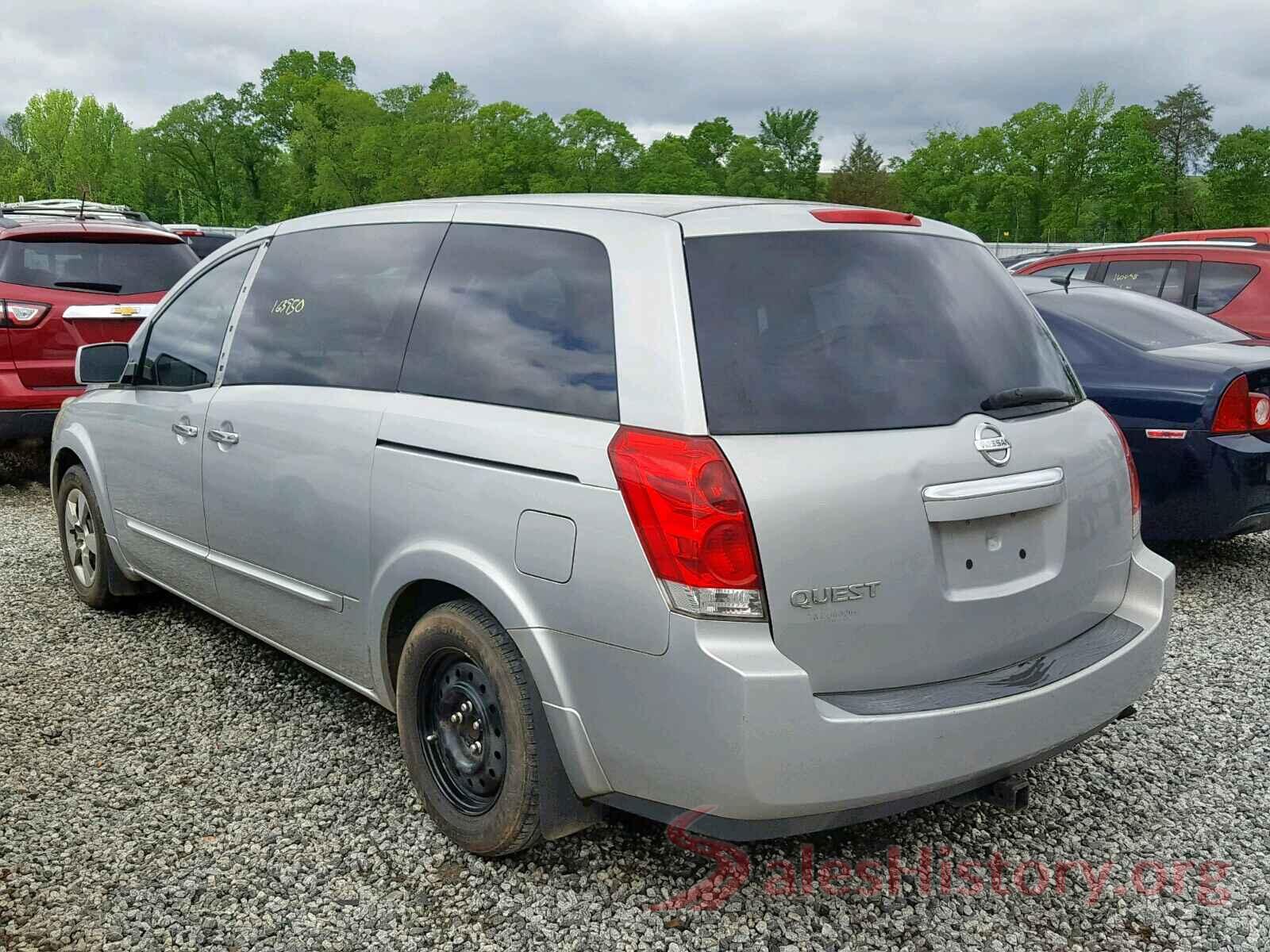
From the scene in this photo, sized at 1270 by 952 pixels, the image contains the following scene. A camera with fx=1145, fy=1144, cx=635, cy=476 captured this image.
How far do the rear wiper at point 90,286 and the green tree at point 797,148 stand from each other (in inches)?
3592

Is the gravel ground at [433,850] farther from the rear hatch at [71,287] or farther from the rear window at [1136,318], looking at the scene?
the rear hatch at [71,287]

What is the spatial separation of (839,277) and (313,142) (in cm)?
8743

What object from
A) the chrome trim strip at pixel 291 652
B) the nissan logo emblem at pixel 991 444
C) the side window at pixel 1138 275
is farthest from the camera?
the side window at pixel 1138 275

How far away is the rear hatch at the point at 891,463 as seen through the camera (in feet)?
8.36

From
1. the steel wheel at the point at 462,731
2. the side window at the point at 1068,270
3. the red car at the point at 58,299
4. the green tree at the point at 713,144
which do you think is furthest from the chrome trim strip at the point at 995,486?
the green tree at the point at 713,144

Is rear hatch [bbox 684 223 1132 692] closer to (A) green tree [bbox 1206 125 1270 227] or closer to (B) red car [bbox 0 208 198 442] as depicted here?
(B) red car [bbox 0 208 198 442]

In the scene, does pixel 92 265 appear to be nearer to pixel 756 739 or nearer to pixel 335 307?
pixel 335 307

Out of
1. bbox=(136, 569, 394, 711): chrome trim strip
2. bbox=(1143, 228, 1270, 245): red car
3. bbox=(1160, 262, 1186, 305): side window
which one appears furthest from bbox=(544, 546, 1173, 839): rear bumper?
bbox=(1143, 228, 1270, 245): red car

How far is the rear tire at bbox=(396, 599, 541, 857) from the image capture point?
9.55 feet

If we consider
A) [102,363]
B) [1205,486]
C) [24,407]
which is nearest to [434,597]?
[102,363]

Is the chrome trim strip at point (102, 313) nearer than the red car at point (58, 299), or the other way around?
the red car at point (58, 299)

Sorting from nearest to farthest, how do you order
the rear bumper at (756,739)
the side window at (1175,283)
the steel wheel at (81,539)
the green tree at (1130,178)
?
1. the rear bumper at (756,739)
2. the steel wheel at (81,539)
3. the side window at (1175,283)
4. the green tree at (1130,178)

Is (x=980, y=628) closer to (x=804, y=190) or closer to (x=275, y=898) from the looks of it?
(x=275, y=898)
